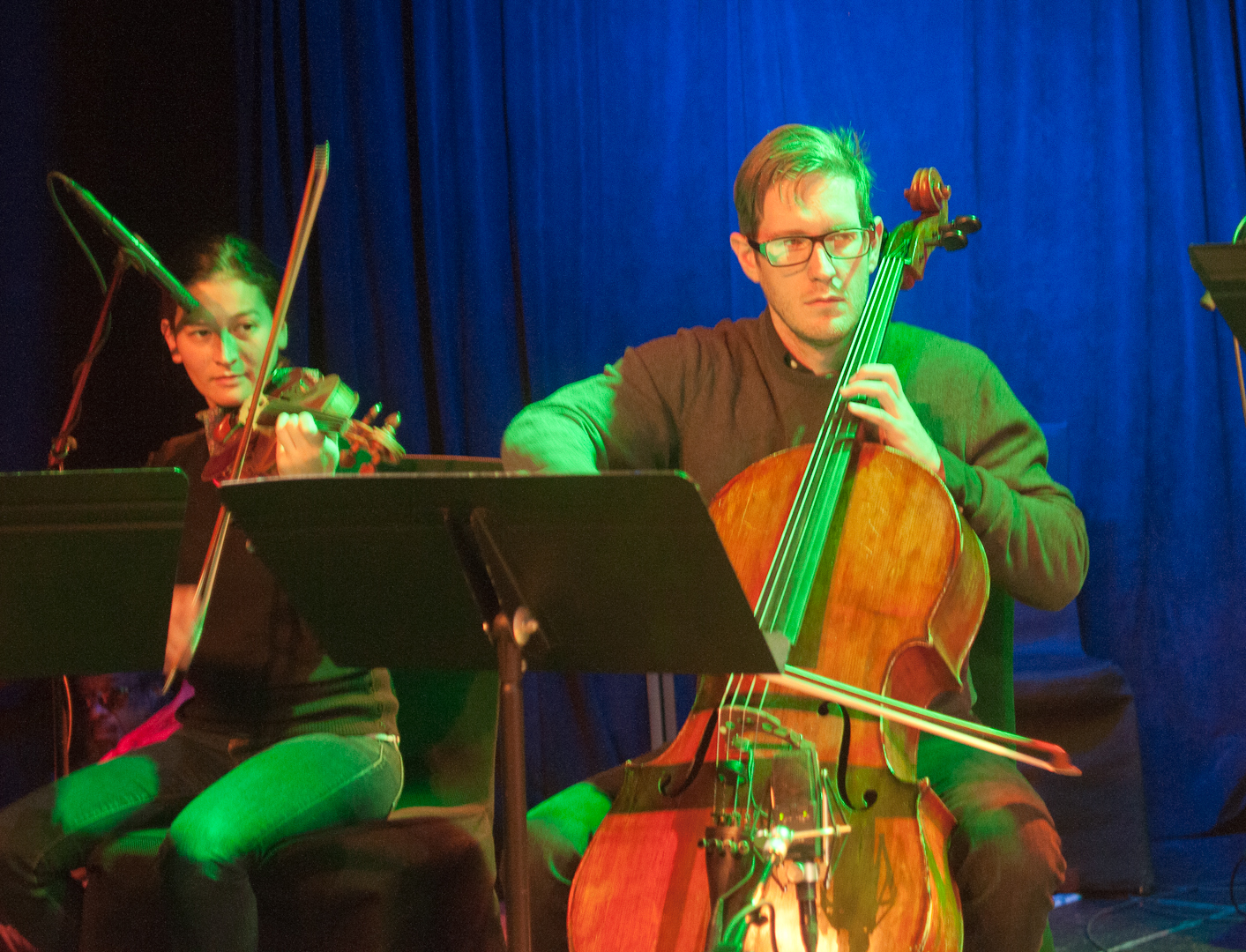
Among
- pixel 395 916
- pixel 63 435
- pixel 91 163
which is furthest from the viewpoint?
pixel 91 163

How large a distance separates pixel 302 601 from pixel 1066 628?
6.18 feet

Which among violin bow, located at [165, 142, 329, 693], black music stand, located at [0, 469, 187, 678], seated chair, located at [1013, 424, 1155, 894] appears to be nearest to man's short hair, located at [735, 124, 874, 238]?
violin bow, located at [165, 142, 329, 693]

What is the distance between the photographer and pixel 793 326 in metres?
1.69

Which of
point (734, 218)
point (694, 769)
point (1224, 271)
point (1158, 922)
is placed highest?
point (734, 218)

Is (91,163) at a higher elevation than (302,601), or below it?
higher

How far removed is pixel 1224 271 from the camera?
1287 mm

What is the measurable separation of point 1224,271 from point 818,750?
0.68 meters

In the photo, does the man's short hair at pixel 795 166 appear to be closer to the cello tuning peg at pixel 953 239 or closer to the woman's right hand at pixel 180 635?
the cello tuning peg at pixel 953 239

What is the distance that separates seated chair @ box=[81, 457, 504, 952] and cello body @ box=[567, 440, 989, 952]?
51 cm

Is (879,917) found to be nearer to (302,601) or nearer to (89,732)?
(302,601)

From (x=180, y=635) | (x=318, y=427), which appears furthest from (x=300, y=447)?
(x=180, y=635)

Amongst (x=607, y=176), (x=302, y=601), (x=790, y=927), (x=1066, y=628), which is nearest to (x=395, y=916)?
(x=302, y=601)

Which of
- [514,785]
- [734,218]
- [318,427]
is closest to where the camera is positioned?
[514,785]

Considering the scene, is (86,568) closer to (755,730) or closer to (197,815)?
(197,815)
